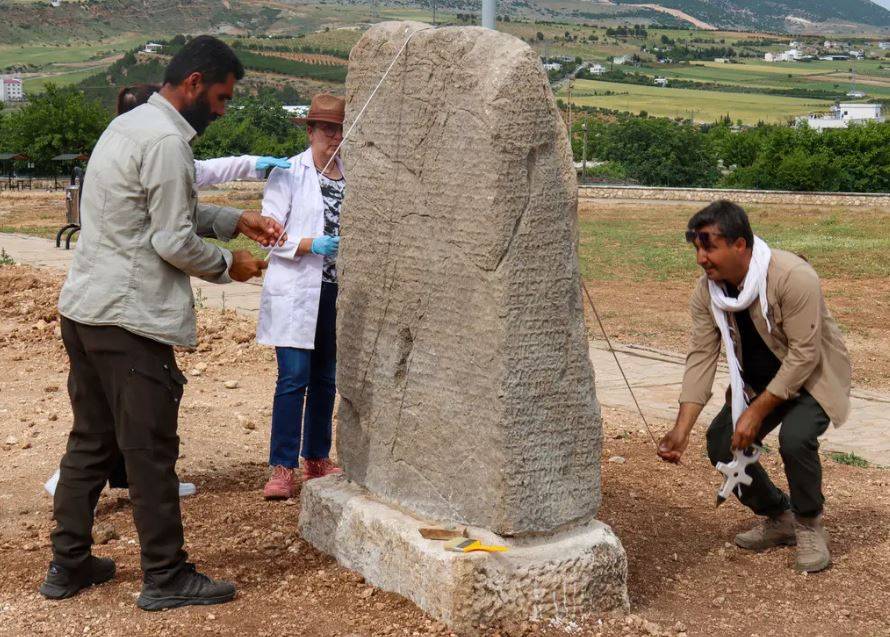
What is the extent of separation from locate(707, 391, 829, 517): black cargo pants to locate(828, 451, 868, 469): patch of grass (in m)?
1.79

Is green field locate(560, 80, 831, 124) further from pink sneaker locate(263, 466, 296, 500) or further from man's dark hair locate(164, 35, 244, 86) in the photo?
man's dark hair locate(164, 35, 244, 86)

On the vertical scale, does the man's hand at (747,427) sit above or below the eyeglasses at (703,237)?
below

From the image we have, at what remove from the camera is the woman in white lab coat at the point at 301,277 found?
5527mm

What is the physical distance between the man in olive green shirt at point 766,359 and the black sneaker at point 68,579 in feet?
7.71

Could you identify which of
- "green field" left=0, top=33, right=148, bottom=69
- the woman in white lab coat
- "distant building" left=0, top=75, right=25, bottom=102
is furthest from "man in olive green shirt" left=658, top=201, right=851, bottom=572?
"green field" left=0, top=33, right=148, bottom=69

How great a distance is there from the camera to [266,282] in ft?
18.5

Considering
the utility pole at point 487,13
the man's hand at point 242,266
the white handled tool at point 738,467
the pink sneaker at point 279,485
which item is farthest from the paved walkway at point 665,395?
the man's hand at point 242,266

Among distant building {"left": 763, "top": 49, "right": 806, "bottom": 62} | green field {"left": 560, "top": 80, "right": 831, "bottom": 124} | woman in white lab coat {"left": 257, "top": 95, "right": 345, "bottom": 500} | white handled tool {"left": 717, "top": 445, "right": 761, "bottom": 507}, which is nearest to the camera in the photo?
white handled tool {"left": 717, "top": 445, "right": 761, "bottom": 507}

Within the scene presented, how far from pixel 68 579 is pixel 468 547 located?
1579 millimetres

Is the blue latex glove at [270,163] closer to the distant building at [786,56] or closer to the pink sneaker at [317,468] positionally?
the pink sneaker at [317,468]

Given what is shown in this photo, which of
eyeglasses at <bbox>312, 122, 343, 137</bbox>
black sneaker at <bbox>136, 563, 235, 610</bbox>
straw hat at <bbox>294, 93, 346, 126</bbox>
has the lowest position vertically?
black sneaker at <bbox>136, 563, 235, 610</bbox>

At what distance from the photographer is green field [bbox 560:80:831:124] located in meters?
98.8

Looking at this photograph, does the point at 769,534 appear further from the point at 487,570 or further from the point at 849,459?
the point at 849,459

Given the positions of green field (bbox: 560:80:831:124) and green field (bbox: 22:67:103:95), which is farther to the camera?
green field (bbox: 22:67:103:95)
